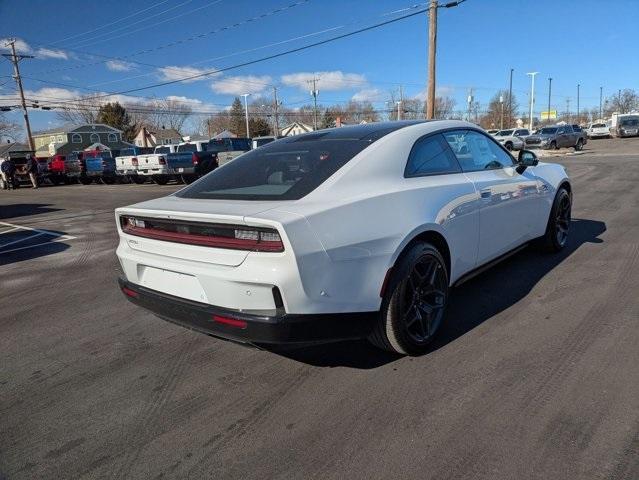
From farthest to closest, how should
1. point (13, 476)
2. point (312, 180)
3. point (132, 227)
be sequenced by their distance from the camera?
point (132, 227) < point (312, 180) < point (13, 476)

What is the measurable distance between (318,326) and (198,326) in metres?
0.72

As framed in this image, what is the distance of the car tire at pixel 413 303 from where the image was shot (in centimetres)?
278

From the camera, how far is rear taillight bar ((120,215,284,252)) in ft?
7.69

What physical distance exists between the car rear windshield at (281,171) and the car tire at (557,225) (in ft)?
9.55

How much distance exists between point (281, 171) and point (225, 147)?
18475mm

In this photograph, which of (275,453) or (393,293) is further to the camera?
(393,293)

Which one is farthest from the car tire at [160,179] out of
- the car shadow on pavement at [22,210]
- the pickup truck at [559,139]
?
the pickup truck at [559,139]

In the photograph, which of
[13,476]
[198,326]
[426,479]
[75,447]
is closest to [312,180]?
[198,326]

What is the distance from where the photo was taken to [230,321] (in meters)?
2.46

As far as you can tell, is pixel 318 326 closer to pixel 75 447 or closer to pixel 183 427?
pixel 183 427

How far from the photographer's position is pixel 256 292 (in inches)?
93.2

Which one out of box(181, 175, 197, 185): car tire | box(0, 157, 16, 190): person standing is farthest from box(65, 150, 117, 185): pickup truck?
box(181, 175, 197, 185): car tire

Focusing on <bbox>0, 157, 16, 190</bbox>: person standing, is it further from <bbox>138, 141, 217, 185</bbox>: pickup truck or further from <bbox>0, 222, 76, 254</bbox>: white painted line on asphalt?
<bbox>0, 222, 76, 254</bbox>: white painted line on asphalt

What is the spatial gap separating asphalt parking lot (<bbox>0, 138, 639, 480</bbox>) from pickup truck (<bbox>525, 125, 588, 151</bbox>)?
1206 inches
